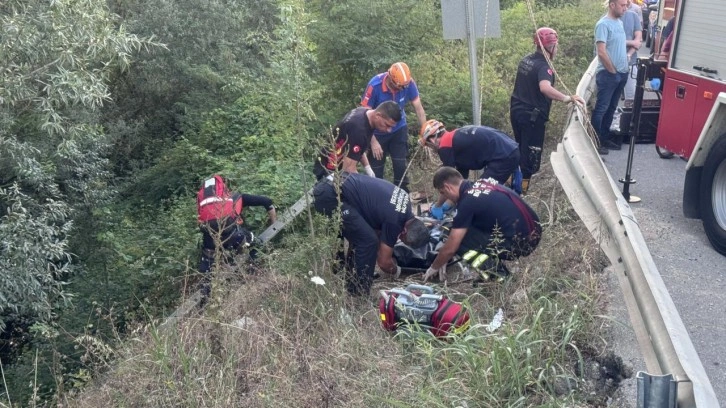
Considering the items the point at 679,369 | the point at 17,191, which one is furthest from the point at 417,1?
the point at 679,369

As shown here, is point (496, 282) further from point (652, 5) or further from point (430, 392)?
point (652, 5)

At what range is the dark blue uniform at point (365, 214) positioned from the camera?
234 inches

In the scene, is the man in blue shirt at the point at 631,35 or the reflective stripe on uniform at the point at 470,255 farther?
the man in blue shirt at the point at 631,35

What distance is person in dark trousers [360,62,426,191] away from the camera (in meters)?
8.12

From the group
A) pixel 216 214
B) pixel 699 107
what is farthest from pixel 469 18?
pixel 216 214

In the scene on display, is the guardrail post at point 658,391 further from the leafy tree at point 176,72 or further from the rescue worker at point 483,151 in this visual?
the leafy tree at point 176,72

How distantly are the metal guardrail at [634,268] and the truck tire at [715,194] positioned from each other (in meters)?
1.00

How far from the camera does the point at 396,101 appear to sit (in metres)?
8.42

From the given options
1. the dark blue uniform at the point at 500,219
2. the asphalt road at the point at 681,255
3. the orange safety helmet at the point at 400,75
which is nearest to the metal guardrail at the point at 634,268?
the dark blue uniform at the point at 500,219

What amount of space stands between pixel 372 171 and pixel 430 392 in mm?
4282

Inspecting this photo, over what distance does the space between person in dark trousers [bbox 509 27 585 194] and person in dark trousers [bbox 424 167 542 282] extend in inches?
82.8

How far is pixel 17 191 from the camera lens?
7328mm

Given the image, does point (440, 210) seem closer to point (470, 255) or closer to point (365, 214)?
point (365, 214)

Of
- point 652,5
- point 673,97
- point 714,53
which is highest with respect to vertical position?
point 714,53
